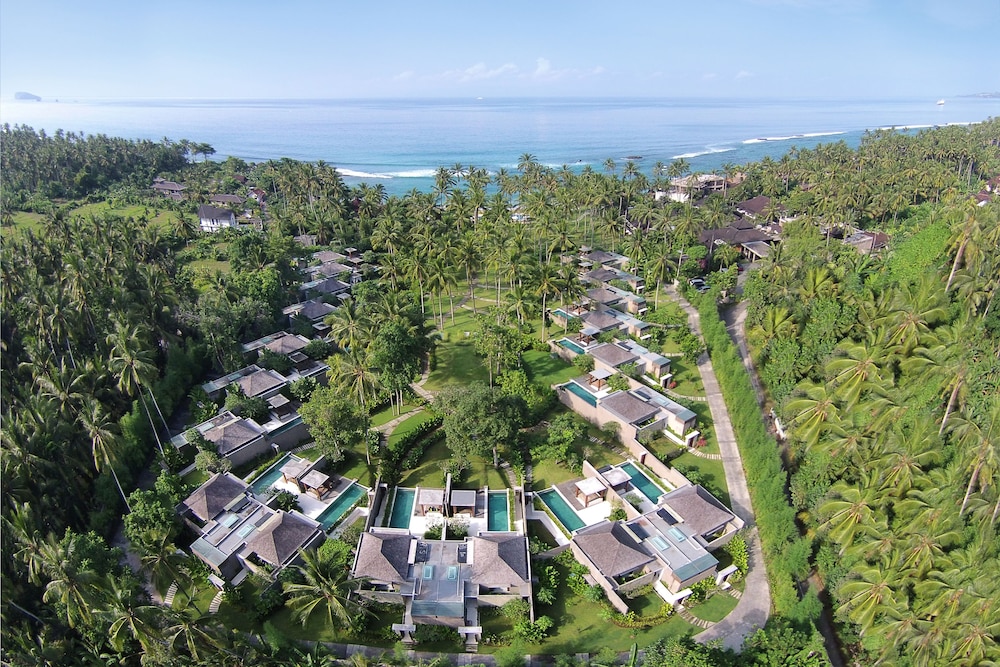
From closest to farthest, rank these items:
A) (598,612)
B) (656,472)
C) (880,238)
Answer: (598,612) < (656,472) < (880,238)

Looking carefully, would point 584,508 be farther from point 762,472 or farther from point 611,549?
point 762,472

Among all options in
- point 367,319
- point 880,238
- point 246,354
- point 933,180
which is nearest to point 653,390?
point 367,319

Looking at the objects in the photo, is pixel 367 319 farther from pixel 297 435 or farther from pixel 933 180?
pixel 933 180

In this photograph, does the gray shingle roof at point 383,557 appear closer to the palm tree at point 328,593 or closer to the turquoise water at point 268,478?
the palm tree at point 328,593

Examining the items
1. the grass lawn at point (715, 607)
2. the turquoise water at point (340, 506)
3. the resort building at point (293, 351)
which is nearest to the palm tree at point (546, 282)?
the resort building at point (293, 351)

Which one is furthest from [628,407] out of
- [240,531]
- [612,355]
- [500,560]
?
[240,531]

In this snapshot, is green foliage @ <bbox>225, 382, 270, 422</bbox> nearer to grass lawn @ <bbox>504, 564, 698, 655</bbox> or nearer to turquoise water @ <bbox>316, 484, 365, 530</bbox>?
turquoise water @ <bbox>316, 484, 365, 530</bbox>
